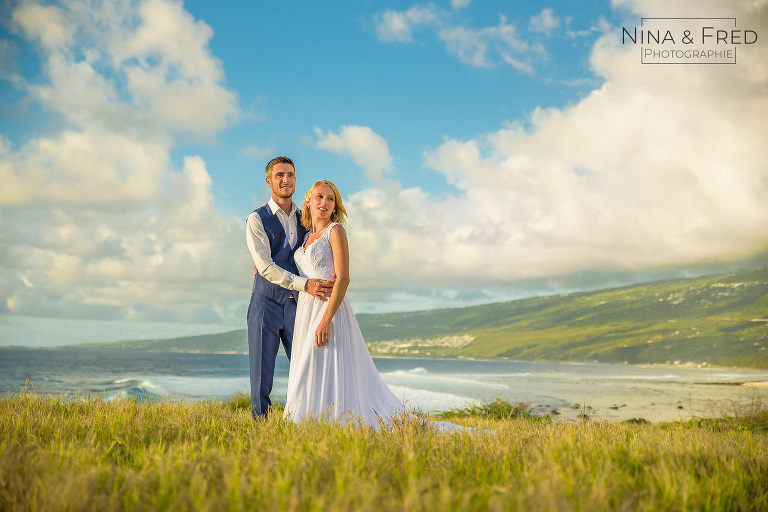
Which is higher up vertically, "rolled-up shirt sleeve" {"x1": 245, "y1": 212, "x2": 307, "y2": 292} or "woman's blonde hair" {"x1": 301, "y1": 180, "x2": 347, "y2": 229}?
"woman's blonde hair" {"x1": 301, "y1": 180, "x2": 347, "y2": 229}

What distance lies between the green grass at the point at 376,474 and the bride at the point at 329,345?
898 mm

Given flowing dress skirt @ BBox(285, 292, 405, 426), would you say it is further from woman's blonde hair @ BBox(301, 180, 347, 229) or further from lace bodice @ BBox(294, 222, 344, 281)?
woman's blonde hair @ BBox(301, 180, 347, 229)

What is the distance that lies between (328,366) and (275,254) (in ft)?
4.85

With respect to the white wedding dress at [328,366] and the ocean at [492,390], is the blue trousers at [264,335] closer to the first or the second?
the white wedding dress at [328,366]

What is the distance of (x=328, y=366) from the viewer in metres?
5.44

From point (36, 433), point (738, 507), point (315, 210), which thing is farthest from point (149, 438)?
point (738, 507)

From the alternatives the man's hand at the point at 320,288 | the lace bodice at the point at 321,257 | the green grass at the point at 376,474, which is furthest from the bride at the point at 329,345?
the green grass at the point at 376,474

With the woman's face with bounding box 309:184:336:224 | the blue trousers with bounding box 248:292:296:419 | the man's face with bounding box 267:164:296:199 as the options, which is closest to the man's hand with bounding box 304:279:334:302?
the blue trousers with bounding box 248:292:296:419

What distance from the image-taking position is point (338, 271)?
17.5 feet

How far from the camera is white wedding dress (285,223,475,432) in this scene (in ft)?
17.6

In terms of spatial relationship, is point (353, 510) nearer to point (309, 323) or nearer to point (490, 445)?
point (490, 445)

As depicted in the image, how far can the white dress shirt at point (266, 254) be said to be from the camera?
562 centimetres

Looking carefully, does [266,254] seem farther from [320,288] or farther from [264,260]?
[320,288]

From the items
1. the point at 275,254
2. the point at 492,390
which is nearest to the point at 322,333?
the point at 275,254
